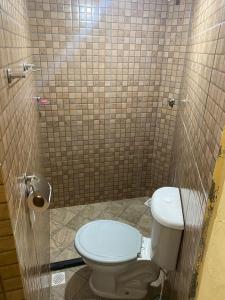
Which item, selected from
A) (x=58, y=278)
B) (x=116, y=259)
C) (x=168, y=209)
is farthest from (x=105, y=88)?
(x=58, y=278)

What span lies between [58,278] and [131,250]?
65cm

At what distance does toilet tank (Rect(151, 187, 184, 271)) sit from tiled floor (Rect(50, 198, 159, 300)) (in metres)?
0.65

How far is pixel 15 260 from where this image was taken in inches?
26.3

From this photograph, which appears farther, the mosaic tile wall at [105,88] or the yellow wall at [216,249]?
the mosaic tile wall at [105,88]

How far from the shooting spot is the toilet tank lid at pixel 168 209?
44.8 inches

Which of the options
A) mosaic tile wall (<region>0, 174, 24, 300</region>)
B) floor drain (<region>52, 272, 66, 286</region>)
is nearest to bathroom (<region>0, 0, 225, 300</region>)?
floor drain (<region>52, 272, 66, 286</region>)

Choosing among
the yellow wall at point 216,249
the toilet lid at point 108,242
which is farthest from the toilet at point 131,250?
the yellow wall at point 216,249

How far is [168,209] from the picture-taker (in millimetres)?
1217

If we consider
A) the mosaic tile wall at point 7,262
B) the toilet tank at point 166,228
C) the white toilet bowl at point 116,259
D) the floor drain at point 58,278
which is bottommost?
the floor drain at point 58,278

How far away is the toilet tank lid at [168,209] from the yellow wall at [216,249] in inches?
16.9

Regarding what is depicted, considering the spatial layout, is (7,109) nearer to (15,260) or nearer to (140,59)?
(15,260)

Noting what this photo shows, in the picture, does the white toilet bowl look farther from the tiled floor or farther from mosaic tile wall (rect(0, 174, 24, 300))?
mosaic tile wall (rect(0, 174, 24, 300))

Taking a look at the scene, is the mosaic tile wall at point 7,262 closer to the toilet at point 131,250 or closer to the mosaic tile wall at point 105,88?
the toilet at point 131,250

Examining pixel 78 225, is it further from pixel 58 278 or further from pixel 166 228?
pixel 166 228
